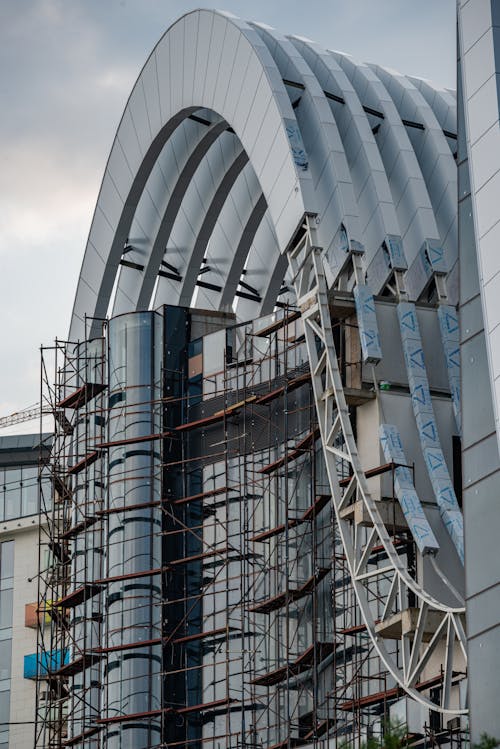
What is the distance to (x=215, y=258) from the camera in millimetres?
67250

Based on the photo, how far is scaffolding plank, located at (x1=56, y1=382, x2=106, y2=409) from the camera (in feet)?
195

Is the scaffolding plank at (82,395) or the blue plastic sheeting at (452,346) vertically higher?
the scaffolding plank at (82,395)

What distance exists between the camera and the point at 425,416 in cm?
4641

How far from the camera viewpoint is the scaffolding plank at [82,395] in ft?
195

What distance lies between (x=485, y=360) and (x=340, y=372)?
18.1m

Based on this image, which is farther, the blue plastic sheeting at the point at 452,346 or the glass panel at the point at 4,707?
the glass panel at the point at 4,707

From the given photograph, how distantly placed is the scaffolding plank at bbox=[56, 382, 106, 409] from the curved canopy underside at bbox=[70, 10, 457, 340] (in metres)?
5.82

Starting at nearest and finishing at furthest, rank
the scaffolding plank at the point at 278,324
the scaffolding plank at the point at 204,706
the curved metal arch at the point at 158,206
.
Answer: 1. the scaffolding plank at the point at 204,706
2. the scaffolding plank at the point at 278,324
3. the curved metal arch at the point at 158,206

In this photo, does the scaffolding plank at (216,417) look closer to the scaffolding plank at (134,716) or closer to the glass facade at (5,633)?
the scaffolding plank at (134,716)

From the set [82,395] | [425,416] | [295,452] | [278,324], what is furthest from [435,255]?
[82,395]

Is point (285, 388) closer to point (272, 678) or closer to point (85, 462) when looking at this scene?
point (272, 678)

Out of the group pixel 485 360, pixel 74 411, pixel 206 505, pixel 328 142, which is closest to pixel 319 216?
pixel 328 142

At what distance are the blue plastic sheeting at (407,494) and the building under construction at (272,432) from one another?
0.07 metres

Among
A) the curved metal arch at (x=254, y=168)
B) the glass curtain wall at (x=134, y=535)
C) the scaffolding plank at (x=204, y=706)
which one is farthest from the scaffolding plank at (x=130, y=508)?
the curved metal arch at (x=254, y=168)
